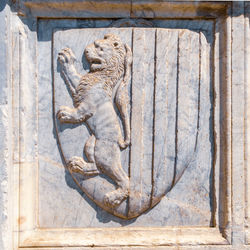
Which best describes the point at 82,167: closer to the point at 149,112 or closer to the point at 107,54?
the point at 149,112

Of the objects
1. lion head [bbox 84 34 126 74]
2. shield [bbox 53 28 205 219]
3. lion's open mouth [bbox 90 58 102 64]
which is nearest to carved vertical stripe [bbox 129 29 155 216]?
shield [bbox 53 28 205 219]

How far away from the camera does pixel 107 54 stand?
7.70 feet

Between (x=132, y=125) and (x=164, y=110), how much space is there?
0.25m

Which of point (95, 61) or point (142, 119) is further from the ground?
point (95, 61)

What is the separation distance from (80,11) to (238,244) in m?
1.98

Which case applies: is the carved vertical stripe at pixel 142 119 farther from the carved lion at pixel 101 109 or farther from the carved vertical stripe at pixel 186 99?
the carved vertical stripe at pixel 186 99

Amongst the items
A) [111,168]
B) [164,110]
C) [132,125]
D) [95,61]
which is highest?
[95,61]

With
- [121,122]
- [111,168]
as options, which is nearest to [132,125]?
[121,122]

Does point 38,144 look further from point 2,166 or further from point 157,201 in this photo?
point 157,201

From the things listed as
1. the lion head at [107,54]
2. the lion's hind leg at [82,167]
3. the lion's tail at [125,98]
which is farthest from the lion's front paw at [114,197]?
the lion head at [107,54]

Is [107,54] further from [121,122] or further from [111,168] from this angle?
[111,168]

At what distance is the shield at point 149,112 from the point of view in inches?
93.2

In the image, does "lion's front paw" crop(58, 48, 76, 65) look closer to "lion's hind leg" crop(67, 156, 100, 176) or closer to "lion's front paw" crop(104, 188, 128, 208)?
"lion's hind leg" crop(67, 156, 100, 176)

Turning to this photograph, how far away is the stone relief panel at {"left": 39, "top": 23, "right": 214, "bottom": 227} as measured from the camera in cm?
235
